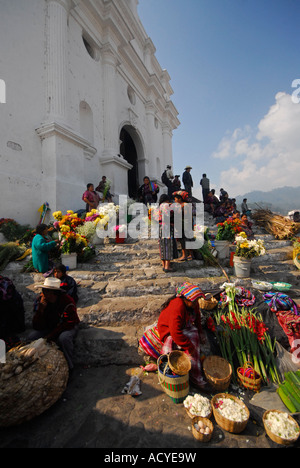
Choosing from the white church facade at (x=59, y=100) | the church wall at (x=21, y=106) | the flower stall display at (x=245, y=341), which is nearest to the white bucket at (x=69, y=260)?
the white church facade at (x=59, y=100)

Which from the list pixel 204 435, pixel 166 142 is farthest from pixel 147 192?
pixel 166 142

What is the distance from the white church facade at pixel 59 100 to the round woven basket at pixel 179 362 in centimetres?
613

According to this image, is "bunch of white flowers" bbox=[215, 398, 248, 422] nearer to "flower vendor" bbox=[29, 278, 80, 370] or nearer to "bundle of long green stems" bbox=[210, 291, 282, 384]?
"bundle of long green stems" bbox=[210, 291, 282, 384]

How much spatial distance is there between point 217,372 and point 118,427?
130cm

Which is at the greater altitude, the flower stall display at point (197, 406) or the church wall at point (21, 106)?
the church wall at point (21, 106)

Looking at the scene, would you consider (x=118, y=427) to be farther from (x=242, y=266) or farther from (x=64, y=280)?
(x=242, y=266)

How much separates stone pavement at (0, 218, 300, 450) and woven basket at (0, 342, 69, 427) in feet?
0.51

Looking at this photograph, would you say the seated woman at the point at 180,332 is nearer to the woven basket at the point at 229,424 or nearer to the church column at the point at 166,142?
the woven basket at the point at 229,424

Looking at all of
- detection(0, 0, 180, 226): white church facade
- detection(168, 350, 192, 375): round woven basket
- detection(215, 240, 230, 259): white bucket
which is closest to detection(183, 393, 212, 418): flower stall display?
detection(168, 350, 192, 375): round woven basket

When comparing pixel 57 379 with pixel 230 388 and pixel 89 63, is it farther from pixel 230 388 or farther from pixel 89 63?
pixel 89 63

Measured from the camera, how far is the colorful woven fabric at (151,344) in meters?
2.73

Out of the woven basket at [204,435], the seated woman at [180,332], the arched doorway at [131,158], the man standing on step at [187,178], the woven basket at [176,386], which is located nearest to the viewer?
the woven basket at [204,435]

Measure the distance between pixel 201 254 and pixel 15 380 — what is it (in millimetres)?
4103
